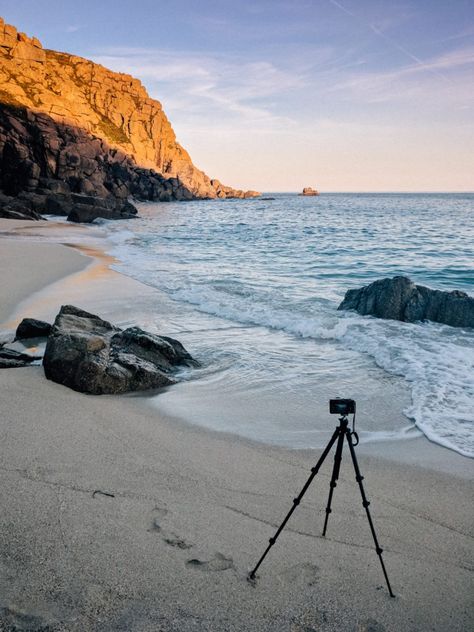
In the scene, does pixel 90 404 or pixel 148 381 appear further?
pixel 148 381

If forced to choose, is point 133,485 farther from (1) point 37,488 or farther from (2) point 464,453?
(2) point 464,453

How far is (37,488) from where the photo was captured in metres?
4.12

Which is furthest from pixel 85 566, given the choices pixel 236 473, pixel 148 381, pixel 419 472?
pixel 148 381

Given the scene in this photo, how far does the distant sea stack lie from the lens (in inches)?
2170

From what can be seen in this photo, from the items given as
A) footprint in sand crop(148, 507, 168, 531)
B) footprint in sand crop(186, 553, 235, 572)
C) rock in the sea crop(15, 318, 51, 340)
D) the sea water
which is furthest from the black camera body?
rock in the sea crop(15, 318, 51, 340)

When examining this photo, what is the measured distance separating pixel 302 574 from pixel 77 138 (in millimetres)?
75430

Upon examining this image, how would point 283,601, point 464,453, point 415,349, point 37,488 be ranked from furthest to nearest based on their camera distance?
point 415,349, point 464,453, point 37,488, point 283,601

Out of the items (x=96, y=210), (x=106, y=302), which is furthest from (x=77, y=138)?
(x=106, y=302)

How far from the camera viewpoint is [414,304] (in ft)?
39.3

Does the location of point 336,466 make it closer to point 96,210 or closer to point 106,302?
point 106,302

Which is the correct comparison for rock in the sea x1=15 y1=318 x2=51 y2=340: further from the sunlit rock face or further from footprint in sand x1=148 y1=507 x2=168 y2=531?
the sunlit rock face

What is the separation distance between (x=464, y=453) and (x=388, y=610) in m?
2.84

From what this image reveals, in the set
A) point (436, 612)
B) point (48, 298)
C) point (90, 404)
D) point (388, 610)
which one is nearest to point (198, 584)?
point (388, 610)

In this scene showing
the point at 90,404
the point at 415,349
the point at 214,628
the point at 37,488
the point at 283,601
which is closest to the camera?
the point at 214,628
